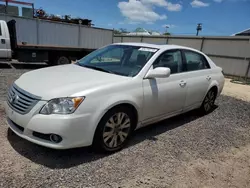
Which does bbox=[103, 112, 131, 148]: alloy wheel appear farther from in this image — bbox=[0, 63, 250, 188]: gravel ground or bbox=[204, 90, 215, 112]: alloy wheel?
bbox=[204, 90, 215, 112]: alloy wheel

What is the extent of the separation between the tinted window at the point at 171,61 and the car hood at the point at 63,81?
32.7 inches

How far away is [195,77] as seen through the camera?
4660 millimetres

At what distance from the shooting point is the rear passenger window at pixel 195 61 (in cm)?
461

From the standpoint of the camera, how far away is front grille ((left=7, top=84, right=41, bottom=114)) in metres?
2.81

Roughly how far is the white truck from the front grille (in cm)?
780

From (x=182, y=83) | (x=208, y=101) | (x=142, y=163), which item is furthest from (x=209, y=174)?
(x=208, y=101)

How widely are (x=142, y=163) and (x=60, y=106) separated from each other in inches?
53.3

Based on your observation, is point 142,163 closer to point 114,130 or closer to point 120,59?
point 114,130

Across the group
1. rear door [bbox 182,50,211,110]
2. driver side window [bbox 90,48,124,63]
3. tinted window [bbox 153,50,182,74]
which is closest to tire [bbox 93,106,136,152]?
tinted window [bbox 153,50,182,74]

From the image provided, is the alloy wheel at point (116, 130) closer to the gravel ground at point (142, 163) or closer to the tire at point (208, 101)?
the gravel ground at point (142, 163)

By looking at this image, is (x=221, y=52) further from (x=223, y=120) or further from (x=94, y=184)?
(x=94, y=184)

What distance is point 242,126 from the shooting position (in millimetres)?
5117

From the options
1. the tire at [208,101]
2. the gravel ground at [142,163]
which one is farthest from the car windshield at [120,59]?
the tire at [208,101]

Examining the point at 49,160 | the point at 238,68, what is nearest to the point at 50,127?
the point at 49,160
